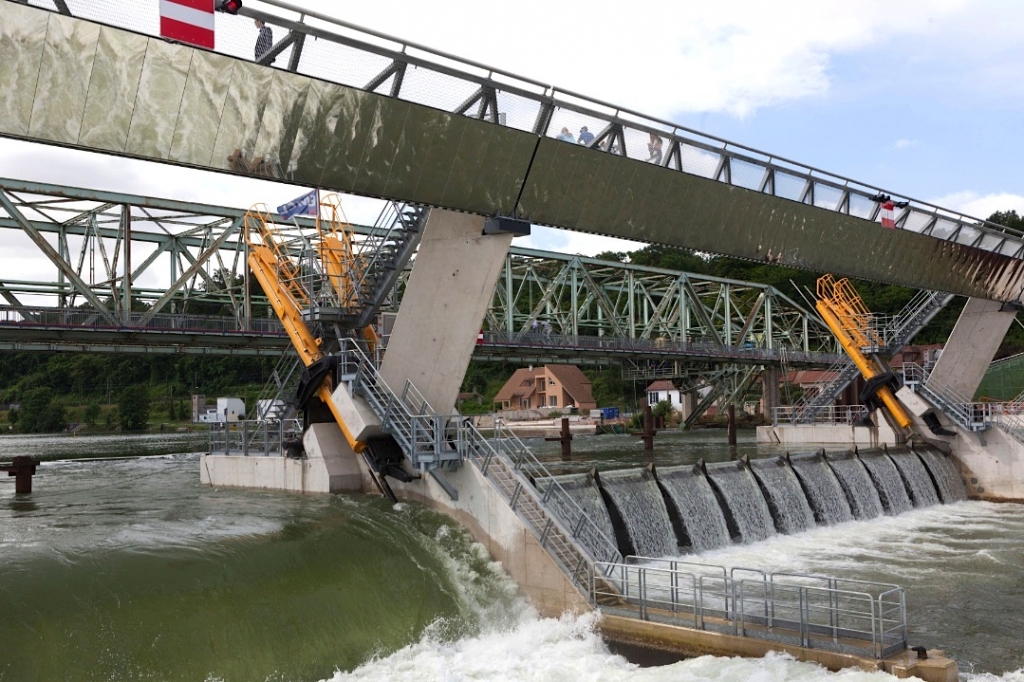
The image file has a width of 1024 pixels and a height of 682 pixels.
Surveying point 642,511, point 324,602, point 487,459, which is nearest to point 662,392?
point 642,511

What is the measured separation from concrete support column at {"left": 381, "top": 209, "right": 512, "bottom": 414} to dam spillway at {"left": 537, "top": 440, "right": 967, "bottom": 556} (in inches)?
145

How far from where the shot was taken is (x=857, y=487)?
1211 inches

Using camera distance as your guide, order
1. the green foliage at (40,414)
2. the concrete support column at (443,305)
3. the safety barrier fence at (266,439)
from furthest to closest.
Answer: the green foliage at (40,414) < the safety barrier fence at (266,439) < the concrete support column at (443,305)

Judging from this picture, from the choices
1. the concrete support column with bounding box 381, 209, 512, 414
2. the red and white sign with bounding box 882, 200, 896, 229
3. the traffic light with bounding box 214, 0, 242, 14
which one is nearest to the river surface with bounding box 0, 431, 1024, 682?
the concrete support column with bounding box 381, 209, 512, 414

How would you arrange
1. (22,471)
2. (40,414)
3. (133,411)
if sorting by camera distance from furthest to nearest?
(40,414), (133,411), (22,471)

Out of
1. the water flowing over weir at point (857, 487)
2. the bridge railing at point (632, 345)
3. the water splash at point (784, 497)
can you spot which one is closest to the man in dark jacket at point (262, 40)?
the water splash at point (784, 497)

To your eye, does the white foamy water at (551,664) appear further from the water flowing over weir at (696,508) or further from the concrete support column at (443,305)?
the water flowing over weir at (696,508)

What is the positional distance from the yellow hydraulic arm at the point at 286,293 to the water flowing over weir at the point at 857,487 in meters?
17.0

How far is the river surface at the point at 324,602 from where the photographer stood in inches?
528

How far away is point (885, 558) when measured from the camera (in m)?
23.1

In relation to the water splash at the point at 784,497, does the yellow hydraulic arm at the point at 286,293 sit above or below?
above

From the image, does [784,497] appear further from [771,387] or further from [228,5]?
[771,387]

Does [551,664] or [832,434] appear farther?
[832,434]

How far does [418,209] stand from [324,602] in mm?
10599
